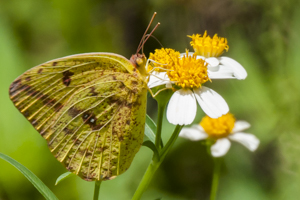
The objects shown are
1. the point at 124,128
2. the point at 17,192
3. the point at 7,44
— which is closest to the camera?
the point at 124,128

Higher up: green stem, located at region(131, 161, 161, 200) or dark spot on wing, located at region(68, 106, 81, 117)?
dark spot on wing, located at region(68, 106, 81, 117)

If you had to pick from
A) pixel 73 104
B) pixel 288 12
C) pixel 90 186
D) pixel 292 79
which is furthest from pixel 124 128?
pixel 288 12

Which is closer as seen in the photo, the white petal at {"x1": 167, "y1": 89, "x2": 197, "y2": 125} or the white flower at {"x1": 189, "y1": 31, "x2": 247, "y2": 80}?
the white petal at {"x1": 167, "y1": 89, "x2": 197, "y2": 125}

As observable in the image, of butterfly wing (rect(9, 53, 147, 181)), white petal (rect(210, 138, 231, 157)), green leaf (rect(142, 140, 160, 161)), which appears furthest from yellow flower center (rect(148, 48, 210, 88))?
white petal (rect(210, 138, 231, 157))

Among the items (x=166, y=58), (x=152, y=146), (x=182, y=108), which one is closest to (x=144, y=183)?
(x=152, y=146)

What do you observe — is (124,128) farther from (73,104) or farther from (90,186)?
(90,186)

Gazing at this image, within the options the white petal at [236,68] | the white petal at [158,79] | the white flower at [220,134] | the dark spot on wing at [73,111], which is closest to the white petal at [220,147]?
the white flower at [220,134]

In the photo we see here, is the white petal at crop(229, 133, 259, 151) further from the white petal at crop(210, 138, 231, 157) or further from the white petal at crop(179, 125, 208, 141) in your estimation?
the white petal at crop(179, 125, 208, 141)

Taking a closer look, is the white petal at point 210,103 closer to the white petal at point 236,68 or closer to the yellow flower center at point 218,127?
the white petal at point 236,68
